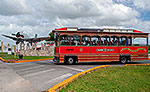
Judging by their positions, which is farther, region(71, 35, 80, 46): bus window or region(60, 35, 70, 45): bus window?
region(71, 35, 80, 46): bus window

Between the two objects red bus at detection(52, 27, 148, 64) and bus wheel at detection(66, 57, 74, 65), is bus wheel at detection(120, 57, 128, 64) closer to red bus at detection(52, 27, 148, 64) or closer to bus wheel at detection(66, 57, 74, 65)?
red bus at detection(52, 27, 148, 64)

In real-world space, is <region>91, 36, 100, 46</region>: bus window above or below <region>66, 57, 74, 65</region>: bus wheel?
above

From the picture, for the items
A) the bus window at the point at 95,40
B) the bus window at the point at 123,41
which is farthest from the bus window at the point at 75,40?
the bus window at the point at 123,41

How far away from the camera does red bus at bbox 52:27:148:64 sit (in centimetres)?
1555

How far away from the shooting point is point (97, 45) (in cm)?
1628

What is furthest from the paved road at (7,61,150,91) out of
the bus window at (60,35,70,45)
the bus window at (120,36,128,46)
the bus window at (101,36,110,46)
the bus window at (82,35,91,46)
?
the bus window at (120,36,128,46)

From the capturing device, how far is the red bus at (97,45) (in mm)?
15547

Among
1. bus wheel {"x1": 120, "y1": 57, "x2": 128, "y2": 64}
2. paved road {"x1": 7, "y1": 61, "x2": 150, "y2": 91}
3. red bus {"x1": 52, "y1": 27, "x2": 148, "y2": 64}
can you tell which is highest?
red bus {"x1": 52, "y1": 27, "x2": 148, "y2": 64}

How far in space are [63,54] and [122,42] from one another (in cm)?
647

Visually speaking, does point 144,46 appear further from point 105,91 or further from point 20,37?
point 20,37

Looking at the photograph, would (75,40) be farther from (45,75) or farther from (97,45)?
(45,75)

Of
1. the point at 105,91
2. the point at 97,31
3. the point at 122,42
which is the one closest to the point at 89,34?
the point at 97,31

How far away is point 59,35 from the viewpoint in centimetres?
1555

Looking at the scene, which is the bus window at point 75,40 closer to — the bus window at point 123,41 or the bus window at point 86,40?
the bus window at point 86,40
